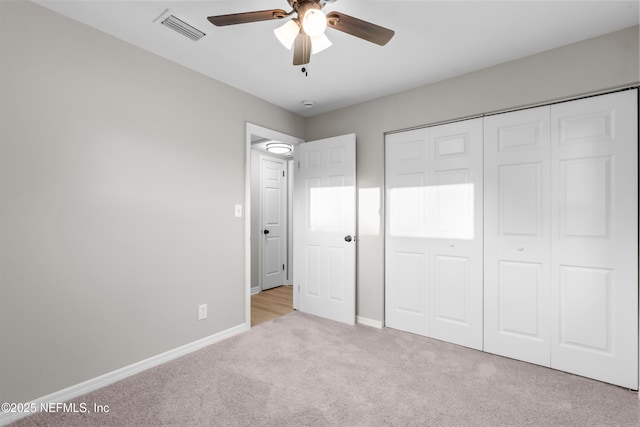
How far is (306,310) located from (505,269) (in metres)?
2.17

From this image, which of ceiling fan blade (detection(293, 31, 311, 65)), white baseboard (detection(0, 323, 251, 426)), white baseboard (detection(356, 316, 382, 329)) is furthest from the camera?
white baseboard (detection(356, 316, 382, 329))

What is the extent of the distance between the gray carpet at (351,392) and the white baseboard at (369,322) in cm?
47

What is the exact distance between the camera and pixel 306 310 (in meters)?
3.68

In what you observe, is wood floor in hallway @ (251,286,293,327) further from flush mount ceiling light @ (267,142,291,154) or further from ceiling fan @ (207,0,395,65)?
ceiling fan @ (207,0,395,65)

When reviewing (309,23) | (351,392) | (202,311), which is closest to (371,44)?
(309,23)

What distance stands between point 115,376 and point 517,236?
3249 millimetres

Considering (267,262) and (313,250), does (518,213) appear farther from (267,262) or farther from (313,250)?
(267,262)

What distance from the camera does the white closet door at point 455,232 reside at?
2701mm

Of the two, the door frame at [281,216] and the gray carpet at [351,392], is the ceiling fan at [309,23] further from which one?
the door frame at [281,216]

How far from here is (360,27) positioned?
1.62 m

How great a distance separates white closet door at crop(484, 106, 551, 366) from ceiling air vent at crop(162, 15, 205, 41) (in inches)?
95.1

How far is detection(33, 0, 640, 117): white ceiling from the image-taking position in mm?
1865

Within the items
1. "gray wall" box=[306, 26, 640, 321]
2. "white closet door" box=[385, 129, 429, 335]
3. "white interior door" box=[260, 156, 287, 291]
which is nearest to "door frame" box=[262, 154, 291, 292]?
"white interior door" box=[260, 156, 287, 291]

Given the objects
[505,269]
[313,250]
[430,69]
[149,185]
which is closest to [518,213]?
[505,269]
